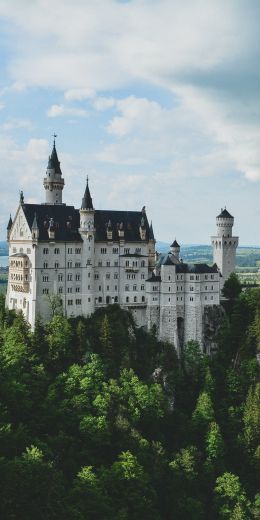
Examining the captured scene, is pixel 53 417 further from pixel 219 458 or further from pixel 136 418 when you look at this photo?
pixel 219 458

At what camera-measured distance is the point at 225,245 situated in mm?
111875

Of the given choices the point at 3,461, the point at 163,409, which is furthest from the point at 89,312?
the point at 3,461

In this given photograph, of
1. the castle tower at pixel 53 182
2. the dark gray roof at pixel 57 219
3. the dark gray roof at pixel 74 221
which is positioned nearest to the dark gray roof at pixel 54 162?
the castle tower at pixel 53 182

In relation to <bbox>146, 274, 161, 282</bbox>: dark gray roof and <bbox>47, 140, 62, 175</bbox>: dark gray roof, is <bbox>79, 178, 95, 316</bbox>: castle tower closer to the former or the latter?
<bbox>146, 274, 161, 282</bbox>: dark gray roof

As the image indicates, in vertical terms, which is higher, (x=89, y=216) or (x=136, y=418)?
(x=89, y=216)

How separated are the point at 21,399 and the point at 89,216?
3074cm

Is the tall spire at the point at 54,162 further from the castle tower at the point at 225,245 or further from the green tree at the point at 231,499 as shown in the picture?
the green tree at the point at 231,499

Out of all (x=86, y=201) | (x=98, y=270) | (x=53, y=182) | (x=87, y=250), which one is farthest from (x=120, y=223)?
(x=53, y=182)

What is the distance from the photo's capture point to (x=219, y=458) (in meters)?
86.8

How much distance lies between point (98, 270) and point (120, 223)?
351 inches

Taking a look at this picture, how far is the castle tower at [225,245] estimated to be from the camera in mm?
111812

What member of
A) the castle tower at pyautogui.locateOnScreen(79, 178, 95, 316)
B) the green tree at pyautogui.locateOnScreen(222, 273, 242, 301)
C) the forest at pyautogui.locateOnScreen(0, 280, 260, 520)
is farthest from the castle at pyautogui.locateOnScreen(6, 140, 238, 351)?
the green tree at pyautogui.locateOnScreen(222, 273, 242, 301)

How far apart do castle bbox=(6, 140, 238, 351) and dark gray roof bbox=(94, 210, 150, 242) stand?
0.53ft

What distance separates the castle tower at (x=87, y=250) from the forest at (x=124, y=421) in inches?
103
